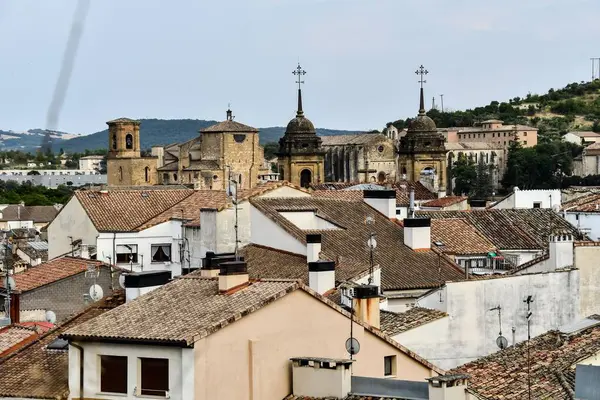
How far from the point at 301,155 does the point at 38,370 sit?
273 ft

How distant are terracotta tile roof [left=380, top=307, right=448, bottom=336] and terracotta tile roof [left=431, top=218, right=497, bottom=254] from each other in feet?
36.4

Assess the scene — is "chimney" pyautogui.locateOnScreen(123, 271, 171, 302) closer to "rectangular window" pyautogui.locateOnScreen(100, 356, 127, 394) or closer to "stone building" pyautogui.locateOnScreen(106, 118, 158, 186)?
"rectangular window" pyautogui.locateOnScreen(100, 356, 127, 394)

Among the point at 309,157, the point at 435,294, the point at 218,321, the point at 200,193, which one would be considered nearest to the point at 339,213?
the point at 435,294

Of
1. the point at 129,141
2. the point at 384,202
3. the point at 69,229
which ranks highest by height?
the point at 129,141

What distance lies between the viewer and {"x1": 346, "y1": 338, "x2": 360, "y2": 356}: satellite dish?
1617 cm

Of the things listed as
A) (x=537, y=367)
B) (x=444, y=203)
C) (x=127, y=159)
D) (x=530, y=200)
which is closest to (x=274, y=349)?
(x=537, y=367)

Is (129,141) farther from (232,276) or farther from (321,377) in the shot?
(321,377)

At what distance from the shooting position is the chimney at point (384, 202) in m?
34.7

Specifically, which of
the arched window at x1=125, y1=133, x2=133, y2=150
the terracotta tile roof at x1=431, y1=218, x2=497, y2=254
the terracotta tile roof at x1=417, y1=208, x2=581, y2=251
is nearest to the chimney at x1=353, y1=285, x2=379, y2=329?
the terracotta tile roof at x1=431, y1=218, x2=497, y2=254

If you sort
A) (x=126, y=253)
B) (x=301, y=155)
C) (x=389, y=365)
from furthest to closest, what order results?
(x=301, y=155), (x=126, y=253), (x=389, y=365)

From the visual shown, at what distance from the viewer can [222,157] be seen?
120 m

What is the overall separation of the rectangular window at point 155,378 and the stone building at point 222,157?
3950 inches

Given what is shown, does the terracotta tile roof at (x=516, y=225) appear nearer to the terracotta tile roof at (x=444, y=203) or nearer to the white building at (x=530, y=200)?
the white building at (x=530, y=200)

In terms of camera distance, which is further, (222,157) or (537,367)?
(222,157)
